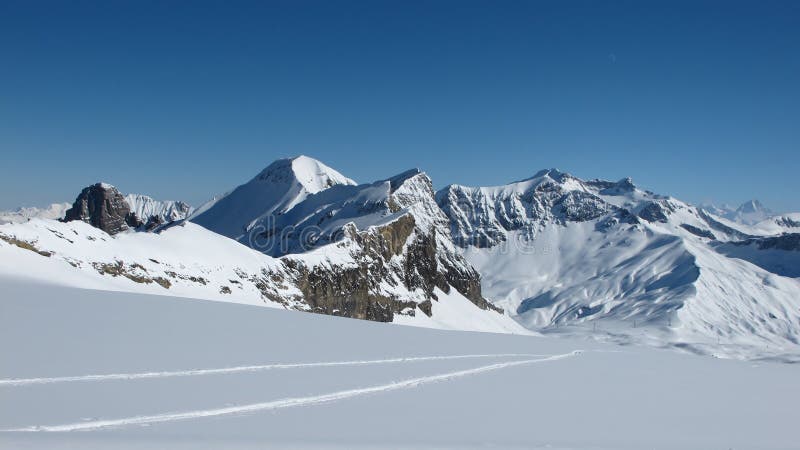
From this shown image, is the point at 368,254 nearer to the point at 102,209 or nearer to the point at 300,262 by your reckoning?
the point at 300,262

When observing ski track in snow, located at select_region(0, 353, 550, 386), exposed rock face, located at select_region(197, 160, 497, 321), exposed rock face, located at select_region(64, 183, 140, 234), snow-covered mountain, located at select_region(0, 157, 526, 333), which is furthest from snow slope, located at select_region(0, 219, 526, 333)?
exposed rock face, located at select_region(64, 183, 140, 234)

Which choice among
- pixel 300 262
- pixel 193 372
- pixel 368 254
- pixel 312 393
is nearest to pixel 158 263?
pixel 300 262

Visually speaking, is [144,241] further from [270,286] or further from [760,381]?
[760,381]

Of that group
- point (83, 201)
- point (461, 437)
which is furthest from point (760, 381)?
point (83, 201)

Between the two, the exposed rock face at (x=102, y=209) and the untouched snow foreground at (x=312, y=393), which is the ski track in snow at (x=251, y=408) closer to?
the untouched snow foreground at (x=312, y=393)

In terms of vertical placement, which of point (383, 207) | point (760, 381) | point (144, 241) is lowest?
point (760, 381)
